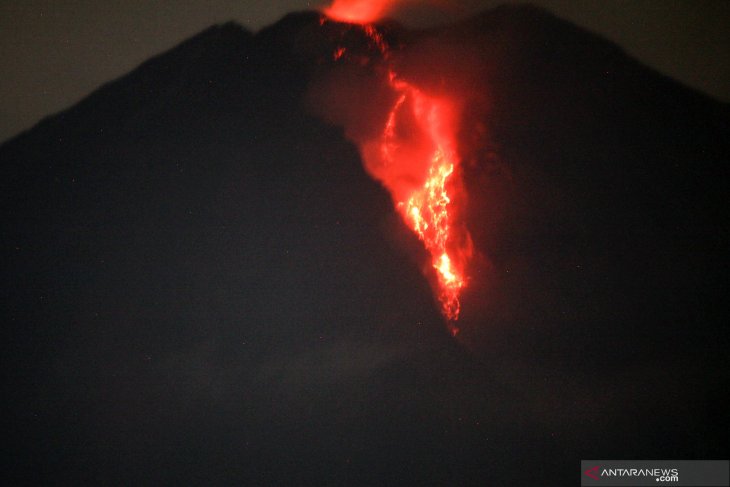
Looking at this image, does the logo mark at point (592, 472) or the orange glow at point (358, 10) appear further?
the orange glow at point (358, 10)

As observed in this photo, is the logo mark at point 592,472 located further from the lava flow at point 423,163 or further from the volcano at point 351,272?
the lava flow at point 423,163

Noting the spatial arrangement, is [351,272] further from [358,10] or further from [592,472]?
[592,472]

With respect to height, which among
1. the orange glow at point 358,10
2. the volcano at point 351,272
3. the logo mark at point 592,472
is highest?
the orange glow at point 358,10

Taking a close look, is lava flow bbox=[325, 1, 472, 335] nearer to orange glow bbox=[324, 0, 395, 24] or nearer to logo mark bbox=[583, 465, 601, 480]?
orange glow bbox=[324, 0, 395, 24]

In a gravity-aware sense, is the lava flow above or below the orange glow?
below

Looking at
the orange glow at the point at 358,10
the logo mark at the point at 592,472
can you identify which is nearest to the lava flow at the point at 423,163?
the orange glow at the point at 358,10

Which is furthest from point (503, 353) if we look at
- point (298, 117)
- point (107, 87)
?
point (107, 87)

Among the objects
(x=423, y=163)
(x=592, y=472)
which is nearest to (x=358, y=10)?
(x=423, y=163)

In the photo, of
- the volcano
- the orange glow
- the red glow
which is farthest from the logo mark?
the orange glow
